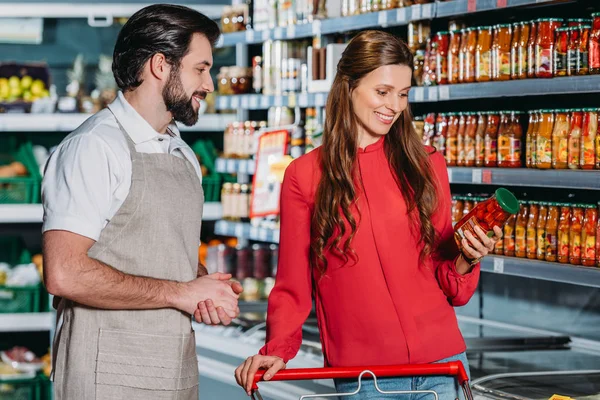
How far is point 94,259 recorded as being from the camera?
2.30 meters

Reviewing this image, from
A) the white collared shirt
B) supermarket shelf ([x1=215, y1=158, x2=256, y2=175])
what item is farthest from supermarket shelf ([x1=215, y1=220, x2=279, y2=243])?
the white collared shirt

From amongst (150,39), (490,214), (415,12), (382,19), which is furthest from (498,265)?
(150,39)

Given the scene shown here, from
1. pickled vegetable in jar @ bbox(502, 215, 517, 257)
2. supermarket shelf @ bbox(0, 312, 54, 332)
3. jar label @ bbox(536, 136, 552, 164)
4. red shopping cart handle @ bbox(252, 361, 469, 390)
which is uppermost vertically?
jar label @ bbox(536, 136, 552, 164)

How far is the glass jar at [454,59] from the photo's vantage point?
4000 millimetres

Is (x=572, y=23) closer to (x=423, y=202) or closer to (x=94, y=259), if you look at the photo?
(x=423, y=202)

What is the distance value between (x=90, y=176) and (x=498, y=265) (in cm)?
190

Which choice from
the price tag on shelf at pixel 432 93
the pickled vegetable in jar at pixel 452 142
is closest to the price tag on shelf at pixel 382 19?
the price tag on shelf at pixel 432 93

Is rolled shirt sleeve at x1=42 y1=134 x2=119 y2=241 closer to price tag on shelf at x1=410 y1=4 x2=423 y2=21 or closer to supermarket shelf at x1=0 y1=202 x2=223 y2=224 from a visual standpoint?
price tag on shelf at x1=410 y1=4 x2=423 y2=21

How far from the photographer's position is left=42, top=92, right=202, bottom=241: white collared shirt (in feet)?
7.45

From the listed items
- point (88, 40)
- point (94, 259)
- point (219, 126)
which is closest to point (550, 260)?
point (94, 259)

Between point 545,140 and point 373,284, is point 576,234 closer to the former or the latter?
point 545,140

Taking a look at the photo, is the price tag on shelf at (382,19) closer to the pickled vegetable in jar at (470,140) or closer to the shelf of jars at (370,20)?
the shelf of jars at (370,20)

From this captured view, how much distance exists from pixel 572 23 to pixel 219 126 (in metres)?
3.22

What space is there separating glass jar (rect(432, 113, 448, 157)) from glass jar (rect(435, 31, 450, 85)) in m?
0.16
